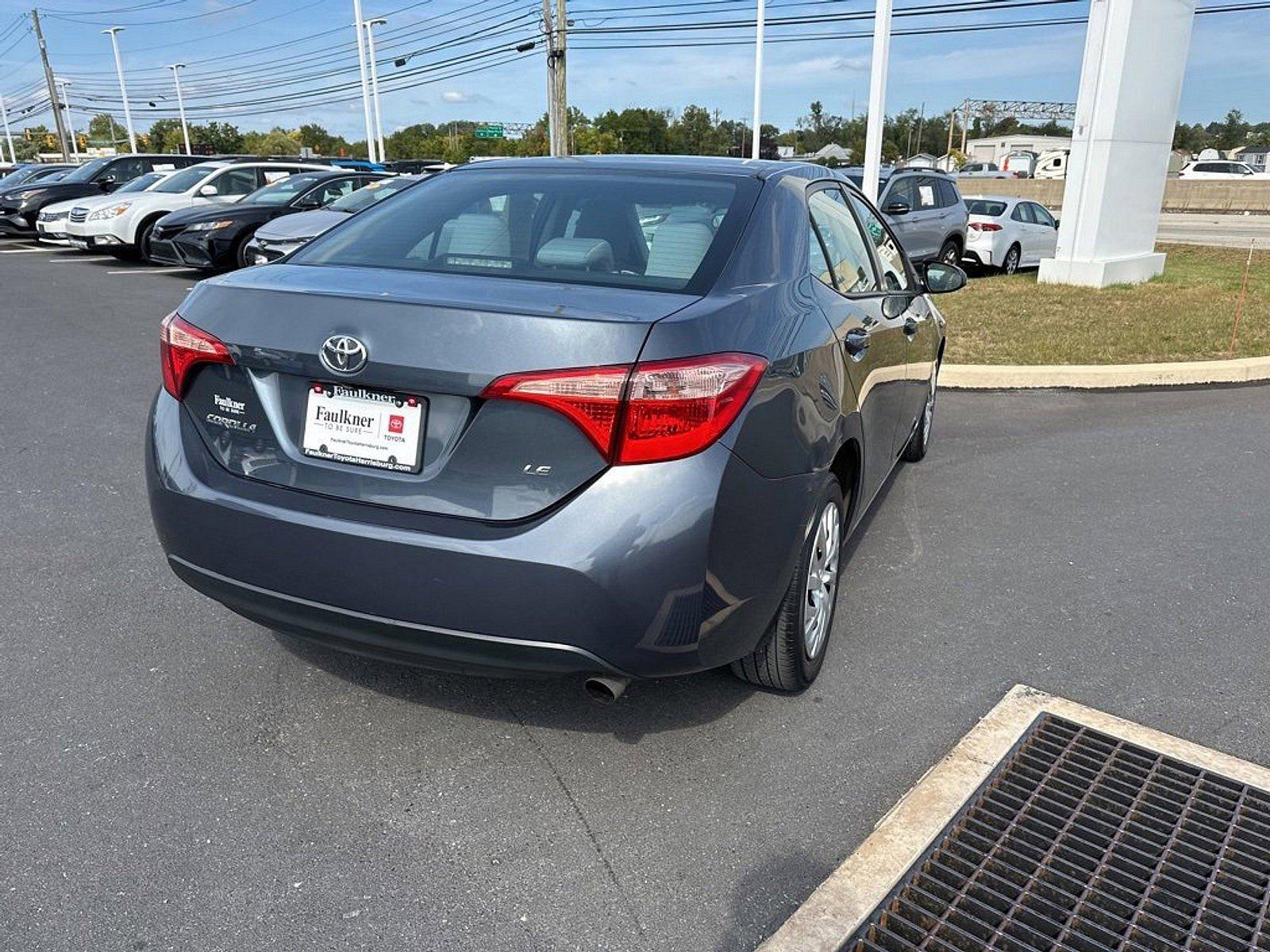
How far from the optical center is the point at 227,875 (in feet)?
7.73

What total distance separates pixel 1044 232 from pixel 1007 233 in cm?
201

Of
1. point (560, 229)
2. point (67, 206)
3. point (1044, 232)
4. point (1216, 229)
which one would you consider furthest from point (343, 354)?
point (1216, 229)

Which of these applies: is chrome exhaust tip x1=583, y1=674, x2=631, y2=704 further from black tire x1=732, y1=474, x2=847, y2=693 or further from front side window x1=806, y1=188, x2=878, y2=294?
front side window x1=806, y1=188, x2=878, y2=294

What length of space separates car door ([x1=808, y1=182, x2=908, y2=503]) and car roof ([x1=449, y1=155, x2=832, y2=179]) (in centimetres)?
18

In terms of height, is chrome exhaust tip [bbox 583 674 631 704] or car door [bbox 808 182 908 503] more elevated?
car door [bbox 808 182 908 503]

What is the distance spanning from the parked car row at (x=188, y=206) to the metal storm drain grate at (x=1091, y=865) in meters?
10.4

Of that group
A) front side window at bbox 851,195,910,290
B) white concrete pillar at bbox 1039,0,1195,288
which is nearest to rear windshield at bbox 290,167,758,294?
front side window at bbox 851,195,910,290

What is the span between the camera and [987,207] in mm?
17094

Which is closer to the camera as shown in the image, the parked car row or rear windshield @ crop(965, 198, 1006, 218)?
the parked car row

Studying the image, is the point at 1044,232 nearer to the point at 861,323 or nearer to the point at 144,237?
the point at 144,237

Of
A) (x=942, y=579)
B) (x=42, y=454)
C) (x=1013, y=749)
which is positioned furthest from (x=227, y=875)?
(x=42, y=454)

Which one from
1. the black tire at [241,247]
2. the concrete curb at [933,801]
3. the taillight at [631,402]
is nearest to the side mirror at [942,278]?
the concrete curb at [933,801]

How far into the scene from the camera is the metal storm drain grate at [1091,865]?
7.20 feet

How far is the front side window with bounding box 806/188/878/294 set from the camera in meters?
3.51
